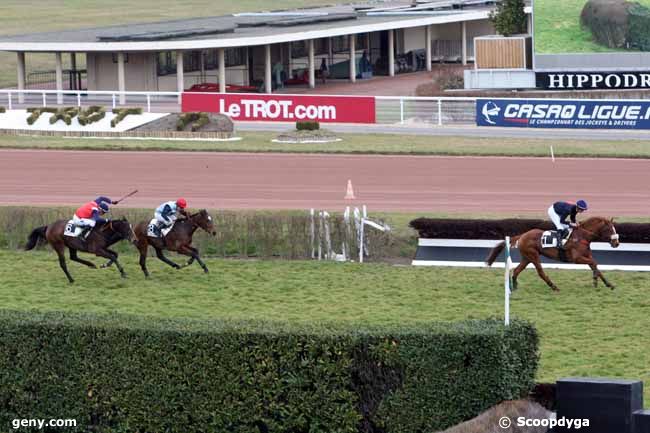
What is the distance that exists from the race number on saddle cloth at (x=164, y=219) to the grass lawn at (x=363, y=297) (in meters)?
0.65

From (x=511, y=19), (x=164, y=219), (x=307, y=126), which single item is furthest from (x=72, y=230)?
(x=511, y=19)

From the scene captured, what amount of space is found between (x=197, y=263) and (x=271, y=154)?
10710 millimetres

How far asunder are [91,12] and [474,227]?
57.8 metres

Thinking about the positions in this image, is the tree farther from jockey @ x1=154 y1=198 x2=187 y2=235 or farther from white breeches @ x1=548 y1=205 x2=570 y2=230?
jockey @ x1=154 y1=198 x2=187 y2=235

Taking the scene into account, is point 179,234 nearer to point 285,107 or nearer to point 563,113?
point 285,107

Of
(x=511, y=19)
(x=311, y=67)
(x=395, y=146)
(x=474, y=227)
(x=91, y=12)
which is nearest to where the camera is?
(x=474, y=227)

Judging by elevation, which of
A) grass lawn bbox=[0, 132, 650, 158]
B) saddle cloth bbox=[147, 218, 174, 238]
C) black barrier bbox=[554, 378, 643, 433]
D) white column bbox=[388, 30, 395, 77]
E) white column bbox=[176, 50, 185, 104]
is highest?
white column bbox=[388, 30, 395, 77]

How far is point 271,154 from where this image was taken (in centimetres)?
2920

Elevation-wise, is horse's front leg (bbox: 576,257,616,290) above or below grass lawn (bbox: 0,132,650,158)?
below

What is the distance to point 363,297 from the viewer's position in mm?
16406

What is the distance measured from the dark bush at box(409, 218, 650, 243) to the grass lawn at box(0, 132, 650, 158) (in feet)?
33.1

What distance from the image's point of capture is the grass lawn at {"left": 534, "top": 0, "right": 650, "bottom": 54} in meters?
38.5

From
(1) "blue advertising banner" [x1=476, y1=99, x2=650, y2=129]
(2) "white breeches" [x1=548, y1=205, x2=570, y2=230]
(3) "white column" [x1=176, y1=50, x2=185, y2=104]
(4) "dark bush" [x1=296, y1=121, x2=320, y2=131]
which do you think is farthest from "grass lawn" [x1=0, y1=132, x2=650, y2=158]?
(2) "white breeches" [x1=548, y1=205, x2=570, y2=230]

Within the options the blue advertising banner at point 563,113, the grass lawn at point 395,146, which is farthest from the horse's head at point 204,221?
the blue advertising banner at point 563,113
